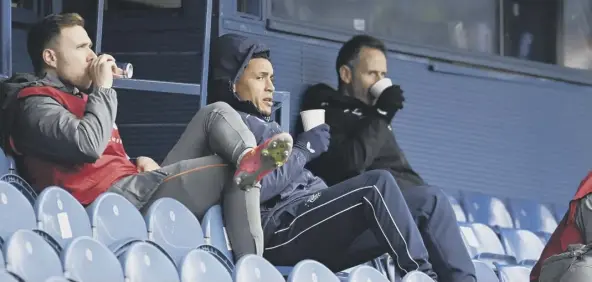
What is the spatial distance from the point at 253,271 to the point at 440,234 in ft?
3.48

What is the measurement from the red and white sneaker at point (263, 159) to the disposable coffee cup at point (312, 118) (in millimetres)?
1197

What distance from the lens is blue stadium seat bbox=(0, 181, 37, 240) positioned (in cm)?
366

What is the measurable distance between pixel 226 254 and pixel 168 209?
27cm

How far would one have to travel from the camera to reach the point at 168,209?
166 inches

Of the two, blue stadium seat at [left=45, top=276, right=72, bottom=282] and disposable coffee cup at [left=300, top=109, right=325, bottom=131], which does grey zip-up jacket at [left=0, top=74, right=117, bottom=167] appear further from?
disposable coffee cup at [left=300, top=109, right=325, bottom=131]

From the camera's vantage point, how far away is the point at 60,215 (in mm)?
3830

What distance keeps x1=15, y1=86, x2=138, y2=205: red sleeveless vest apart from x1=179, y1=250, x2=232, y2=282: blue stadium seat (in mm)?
631

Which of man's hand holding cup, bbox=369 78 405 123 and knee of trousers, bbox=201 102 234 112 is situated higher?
knee of trousers, bbox=201 102 234 112

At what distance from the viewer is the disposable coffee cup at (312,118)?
552cm

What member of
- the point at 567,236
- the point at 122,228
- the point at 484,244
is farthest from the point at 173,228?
the point at 484,244

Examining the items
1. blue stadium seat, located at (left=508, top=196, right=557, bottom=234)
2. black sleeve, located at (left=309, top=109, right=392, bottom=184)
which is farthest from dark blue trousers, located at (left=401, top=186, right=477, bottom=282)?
blue stadium seat, located at (left=508, top=196, right=557, bottom=234)

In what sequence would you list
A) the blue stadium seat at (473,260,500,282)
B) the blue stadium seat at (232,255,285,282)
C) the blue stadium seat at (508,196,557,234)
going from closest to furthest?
the blue stadium seat at (232,255,285,282), the blue stadium seat at (473,260,500,282), the blue stadium seat at (508,196,557,234)

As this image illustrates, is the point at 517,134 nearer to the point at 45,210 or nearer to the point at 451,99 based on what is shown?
the point at 451,99

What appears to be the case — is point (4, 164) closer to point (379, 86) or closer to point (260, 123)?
point (260, 123)
